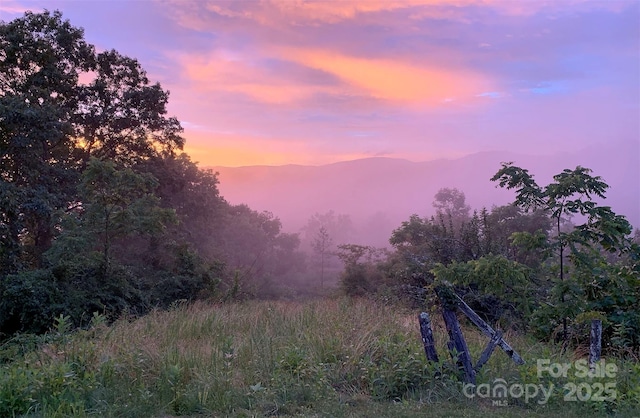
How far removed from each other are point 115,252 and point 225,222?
10.5 meters

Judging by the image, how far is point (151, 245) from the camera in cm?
1831

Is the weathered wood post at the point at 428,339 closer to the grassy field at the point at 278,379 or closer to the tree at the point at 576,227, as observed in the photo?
the grassy field at the point at 278,379

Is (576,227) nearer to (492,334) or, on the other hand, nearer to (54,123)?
(492,334)

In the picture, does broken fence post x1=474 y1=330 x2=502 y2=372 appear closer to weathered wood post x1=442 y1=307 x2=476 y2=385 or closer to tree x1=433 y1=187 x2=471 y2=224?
weathered wood post x1=442 y1=307 x2=476 y2=385

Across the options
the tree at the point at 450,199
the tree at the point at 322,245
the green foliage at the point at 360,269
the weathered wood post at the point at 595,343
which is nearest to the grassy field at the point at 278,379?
the weathered wood post at the point at 595,343

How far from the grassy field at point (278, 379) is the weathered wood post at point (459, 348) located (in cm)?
12

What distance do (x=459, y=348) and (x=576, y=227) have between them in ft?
11.0

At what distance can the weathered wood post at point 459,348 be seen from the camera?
5074mm

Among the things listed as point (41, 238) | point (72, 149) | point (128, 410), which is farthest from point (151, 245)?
A: point (128, 410)

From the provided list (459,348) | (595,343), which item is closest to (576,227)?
(595,343)

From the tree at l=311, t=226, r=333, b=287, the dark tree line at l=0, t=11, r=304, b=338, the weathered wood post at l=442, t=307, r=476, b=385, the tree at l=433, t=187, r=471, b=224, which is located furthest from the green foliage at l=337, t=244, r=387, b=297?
the tree at l=311, t=226, r=333, b=287

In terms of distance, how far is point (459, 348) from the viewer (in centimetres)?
528

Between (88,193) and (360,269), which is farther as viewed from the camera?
(360,269)

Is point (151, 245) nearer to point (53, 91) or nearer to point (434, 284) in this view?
point (53, 91)
